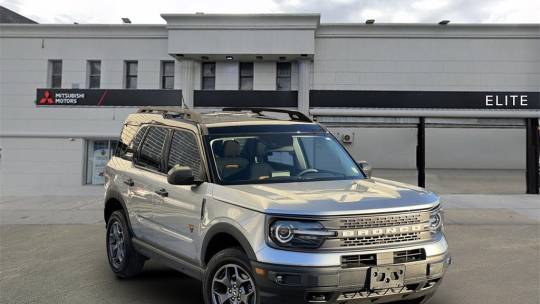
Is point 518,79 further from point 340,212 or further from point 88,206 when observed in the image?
point 340,212

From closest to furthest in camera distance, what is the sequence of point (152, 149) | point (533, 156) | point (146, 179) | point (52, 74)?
point (146, 179) → point (152, 149) → point (533, 156) → point (52, 74)

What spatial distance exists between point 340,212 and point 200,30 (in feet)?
50.9

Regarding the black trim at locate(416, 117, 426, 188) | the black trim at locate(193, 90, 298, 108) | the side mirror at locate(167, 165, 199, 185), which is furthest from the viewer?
the black trim at locate(193, 90, 298, 108)

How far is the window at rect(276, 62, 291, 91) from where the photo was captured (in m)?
18.8

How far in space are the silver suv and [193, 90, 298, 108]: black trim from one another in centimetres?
1305

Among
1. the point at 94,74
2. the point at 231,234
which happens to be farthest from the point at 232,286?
the point at 94,74

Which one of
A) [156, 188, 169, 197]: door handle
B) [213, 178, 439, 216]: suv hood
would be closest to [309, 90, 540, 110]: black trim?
[156, 188, 169, 197]: door handle

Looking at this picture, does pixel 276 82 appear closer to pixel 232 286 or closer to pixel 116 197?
pixel 116 197

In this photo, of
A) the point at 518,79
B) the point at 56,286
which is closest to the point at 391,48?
the point at 518,79

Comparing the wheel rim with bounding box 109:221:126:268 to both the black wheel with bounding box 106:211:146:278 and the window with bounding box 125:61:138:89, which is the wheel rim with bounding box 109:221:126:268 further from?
the window with bounding box 125:61:138:89

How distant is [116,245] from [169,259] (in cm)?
157

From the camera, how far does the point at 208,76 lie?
1905cm

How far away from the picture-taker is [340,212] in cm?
340

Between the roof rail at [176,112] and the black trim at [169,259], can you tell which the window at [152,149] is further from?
the black trim at [169,259]
